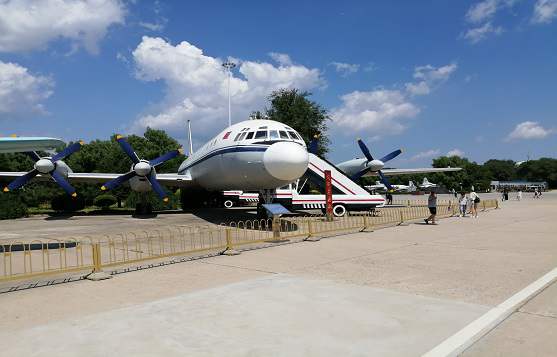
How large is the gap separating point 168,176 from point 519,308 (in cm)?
2316

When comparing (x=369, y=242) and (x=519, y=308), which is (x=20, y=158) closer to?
(x=369, y=242)

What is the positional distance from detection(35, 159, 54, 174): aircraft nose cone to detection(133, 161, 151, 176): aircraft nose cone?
5140 millimetres

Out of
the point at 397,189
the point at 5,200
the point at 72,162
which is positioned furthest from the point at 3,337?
the point at 397,189

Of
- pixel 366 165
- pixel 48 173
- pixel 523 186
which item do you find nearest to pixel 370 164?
pixel 366 165

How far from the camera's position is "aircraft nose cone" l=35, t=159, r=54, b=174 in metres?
24.2

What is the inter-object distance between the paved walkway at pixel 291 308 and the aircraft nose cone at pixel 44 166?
61.4ft

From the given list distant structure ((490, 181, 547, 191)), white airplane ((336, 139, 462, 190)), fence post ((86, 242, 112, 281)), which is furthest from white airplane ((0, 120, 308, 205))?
distant structure ((490, 181, 547, 191))

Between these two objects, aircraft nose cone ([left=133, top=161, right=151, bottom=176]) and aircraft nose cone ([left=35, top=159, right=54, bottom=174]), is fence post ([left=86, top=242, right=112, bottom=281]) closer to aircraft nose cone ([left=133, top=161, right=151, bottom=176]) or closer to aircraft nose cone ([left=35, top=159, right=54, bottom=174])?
aircraft nose cone ([left=133, top=161, right=151, bottom=176])

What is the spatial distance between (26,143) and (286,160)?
26.9 feet

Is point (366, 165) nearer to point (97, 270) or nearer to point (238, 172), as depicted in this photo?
point (238, 172)

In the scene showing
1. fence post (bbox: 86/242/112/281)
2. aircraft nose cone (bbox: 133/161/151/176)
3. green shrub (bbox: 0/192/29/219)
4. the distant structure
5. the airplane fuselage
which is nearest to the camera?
fence post (bbox: 86/242/112/281)

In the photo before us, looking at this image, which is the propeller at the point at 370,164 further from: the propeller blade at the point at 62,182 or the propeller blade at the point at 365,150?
the propeller blade at the point at 62,182

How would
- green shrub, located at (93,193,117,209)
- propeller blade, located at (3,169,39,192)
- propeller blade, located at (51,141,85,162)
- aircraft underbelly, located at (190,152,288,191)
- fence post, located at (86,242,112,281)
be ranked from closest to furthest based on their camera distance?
fence post, located at (86,242,112,281) < aircraft underbelly, located at (190,152,288,191) < propeller blade, located at (3,169,39,192) < propeller blade, located at (51,141,85,162) < green shrub, located at (93,193,117,209)

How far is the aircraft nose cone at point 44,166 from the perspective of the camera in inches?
955
